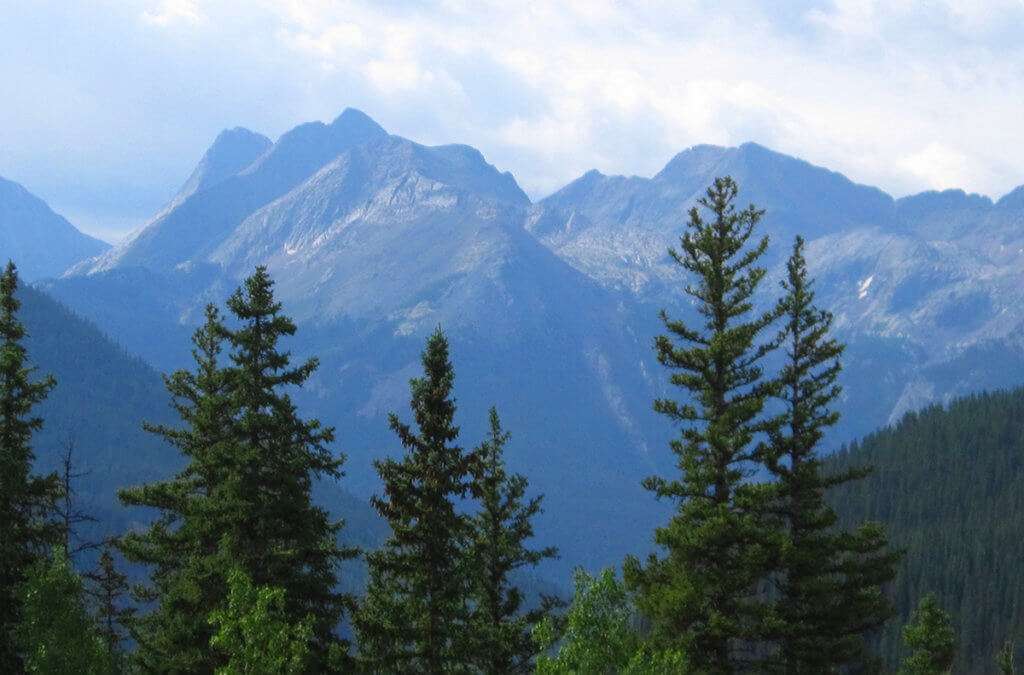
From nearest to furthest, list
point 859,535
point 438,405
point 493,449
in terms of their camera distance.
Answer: point 438,405
point 859,535
point 493,449

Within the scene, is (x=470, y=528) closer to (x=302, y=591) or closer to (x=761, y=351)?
(x=302, y=591)

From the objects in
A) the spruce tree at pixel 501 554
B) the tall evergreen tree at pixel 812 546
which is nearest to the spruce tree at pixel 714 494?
the tall evergreen tree at pixel 812 546

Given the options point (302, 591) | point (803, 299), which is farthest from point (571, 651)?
point (803, 299)

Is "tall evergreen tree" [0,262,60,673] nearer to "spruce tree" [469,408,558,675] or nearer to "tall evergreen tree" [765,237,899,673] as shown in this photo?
"spruce tree" [469,408,558,675]

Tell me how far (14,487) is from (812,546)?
2420 centimetres

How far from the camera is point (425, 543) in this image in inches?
1138

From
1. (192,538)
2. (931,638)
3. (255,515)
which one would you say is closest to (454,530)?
(255,515)

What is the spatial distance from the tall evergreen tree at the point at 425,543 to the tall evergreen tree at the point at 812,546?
9.18 meters

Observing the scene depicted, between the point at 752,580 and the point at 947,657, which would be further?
the point at 947,657

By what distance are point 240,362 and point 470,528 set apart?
7.95 meters

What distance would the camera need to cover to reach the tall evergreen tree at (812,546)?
32094 millimetres

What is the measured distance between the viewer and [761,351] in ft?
104

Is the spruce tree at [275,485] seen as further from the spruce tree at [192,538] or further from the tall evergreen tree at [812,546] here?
the tall evergreen tree at [812,546]

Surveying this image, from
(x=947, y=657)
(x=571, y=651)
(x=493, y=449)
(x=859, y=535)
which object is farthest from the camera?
(x=947, y=657)
